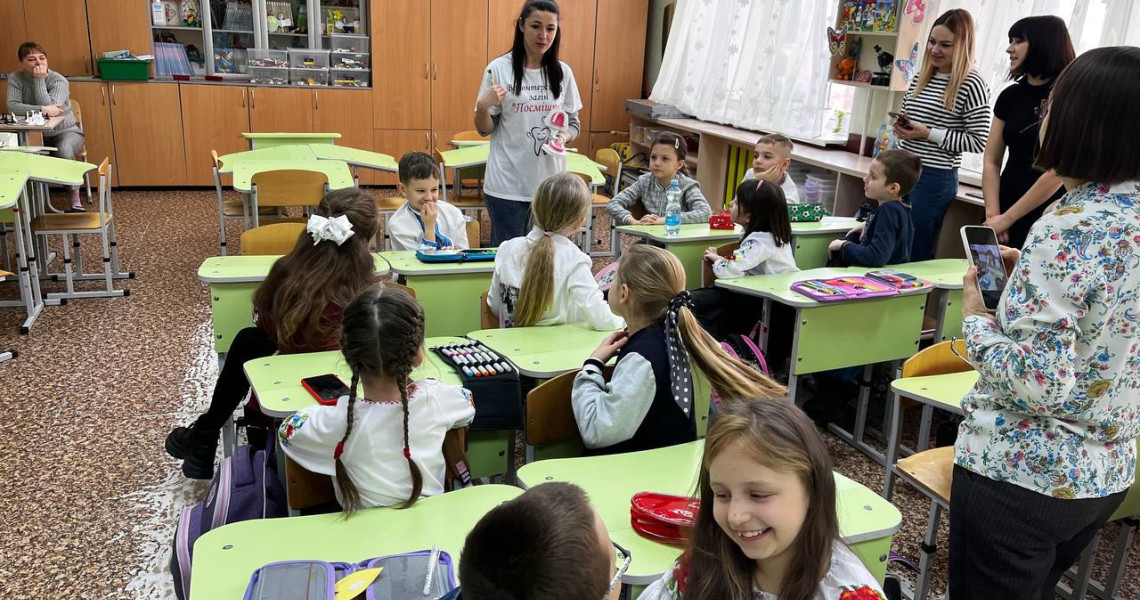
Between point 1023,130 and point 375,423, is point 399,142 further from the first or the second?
point 375,423

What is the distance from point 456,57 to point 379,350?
716 cm

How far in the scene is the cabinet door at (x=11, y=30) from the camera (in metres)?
7.20

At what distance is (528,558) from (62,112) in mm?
7009

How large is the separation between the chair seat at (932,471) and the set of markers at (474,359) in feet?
3.19

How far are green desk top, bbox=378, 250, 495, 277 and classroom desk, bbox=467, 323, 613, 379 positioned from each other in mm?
504

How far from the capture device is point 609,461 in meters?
1.70

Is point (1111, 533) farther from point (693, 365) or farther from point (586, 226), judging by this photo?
point (586, 226)

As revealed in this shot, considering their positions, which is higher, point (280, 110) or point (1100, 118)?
point (1100, 118)

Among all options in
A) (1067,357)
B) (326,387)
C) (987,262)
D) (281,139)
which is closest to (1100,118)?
(1067,357)

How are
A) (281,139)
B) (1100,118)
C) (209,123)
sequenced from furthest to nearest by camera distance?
A: 1. (209,123)
2. (281,139)
3. (1100,118)

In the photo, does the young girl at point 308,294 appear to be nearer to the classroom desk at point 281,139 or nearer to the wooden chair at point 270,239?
the wooden chair at point 270,239

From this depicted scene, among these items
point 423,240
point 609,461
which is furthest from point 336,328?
point 423,240

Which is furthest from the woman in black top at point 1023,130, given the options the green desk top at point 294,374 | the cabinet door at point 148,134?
the cabinet door at point 148,134

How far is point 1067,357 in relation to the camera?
4.09 feet
